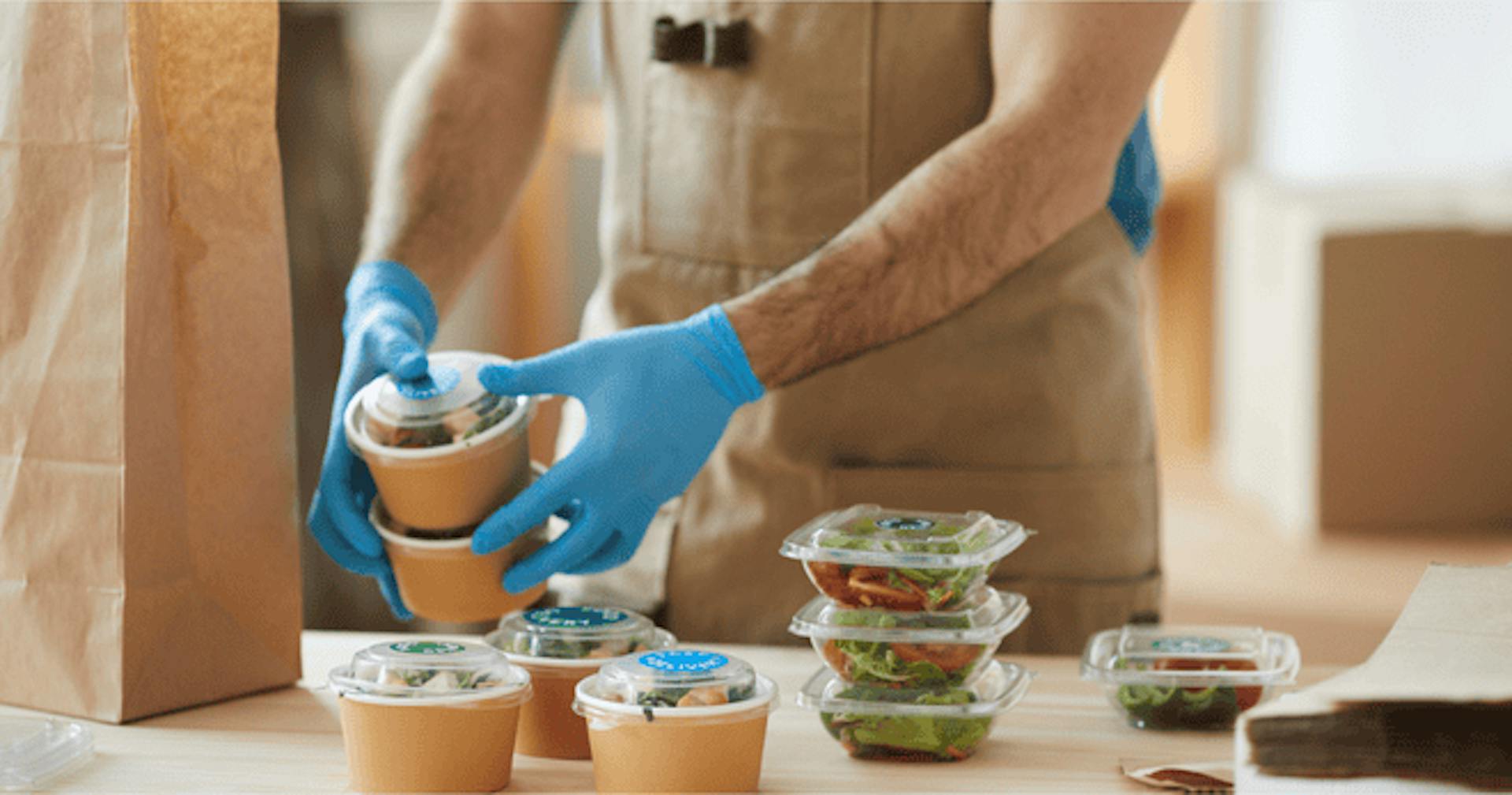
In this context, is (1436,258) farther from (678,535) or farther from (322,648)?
(322,648)

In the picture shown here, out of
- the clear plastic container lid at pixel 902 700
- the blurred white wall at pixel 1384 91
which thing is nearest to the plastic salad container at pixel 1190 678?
the clear plastic container lid at pixel 902 700

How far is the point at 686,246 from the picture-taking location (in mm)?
1560

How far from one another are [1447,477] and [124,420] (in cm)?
328

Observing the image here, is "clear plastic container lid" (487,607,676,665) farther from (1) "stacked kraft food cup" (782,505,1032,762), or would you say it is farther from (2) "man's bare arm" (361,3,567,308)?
(2) "man's bare arm" (361,3,567,308)

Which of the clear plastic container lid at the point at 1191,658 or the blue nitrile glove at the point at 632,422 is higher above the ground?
the blue nitrile glove at the point at 632,422

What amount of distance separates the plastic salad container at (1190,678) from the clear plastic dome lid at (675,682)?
27 centimetres

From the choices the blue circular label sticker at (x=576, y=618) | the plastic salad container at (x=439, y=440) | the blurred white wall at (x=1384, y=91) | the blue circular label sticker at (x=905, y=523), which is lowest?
the blue circular label sticker at (x=576, y=618)

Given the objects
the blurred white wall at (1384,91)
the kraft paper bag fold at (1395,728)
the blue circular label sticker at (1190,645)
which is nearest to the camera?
the kraft paper bag fold at (1395,728)

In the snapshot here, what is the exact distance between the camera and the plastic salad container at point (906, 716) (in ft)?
3.17

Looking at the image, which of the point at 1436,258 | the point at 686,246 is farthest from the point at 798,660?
the point at 1436,258

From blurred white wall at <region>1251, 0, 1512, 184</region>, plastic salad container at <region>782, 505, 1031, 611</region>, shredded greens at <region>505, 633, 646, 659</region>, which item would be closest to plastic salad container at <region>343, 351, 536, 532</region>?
shredded greens at <region>505, 633, 646, 659</region>

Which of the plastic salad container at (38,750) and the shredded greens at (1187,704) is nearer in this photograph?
the plastic salad container at (38,750)

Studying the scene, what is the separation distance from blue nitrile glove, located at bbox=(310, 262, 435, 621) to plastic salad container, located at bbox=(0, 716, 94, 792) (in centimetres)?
23

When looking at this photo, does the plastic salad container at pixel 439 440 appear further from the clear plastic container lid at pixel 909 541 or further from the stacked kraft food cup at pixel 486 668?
the clear plastic container lid at pixel 909 541
